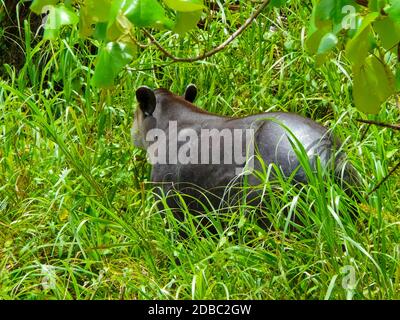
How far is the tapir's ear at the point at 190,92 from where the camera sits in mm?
6898

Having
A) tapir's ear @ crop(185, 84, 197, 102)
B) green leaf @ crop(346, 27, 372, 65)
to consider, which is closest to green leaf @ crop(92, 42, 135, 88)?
green leaf @ crop(346, 27, 372, 65)

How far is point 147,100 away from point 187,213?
1.41m

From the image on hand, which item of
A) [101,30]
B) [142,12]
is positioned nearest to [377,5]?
[142,12]

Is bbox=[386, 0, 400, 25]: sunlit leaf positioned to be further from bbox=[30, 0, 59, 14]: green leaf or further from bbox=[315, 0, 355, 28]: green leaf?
bbox=[30, 0, 59, 14]: green leaf

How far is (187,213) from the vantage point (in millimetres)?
5496

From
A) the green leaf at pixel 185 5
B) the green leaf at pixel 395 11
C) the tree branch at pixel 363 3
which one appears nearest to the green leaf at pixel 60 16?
the green leaf at pixel 185 5

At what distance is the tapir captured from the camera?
5492mm

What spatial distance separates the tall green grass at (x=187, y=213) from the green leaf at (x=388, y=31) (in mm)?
1720

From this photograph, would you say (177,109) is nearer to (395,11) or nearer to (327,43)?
(327,43)

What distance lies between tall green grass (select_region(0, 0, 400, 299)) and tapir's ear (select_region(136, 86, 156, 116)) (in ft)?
0.92

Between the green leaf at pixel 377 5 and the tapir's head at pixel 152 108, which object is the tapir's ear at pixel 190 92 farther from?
the green leaf at pixel 377 5

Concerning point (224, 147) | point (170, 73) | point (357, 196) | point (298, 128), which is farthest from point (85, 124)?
point (357, 196)
